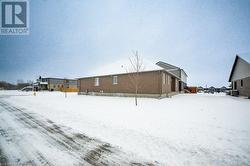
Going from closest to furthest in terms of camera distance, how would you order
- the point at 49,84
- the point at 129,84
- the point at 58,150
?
the point at 58,150 < the point at 129,84 < the point at 49,84

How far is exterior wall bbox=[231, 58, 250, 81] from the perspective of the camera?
21.6 m

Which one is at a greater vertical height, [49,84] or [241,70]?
[241,70]

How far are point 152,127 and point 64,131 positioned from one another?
3.47 m

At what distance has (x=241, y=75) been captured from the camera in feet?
78.0

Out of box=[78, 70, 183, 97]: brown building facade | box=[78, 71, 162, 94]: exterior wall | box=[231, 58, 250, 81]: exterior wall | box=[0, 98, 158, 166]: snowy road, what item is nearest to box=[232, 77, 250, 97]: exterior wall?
box=[231, 58, 250, 81]: exterior wall

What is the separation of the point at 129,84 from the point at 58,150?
1884 centimetres

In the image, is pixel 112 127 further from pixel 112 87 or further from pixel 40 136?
pixel 112 87

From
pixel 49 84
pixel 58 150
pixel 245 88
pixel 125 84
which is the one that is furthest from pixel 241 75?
pixel 49 84

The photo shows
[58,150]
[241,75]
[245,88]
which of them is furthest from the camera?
[241,75]

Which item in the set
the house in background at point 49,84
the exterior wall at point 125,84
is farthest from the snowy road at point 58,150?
the house in background at point 49,84

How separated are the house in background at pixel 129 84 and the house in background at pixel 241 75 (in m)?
10.3

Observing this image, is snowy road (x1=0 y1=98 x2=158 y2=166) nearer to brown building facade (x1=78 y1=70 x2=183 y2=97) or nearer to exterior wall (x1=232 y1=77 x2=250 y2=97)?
brown building facade (x1=78 y1=70 x2=183 y2=97)

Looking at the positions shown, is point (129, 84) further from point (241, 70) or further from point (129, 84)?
point (241, 70)

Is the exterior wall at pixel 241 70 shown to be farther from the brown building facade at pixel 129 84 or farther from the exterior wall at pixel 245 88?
the brown building facade at pixel 129 84
